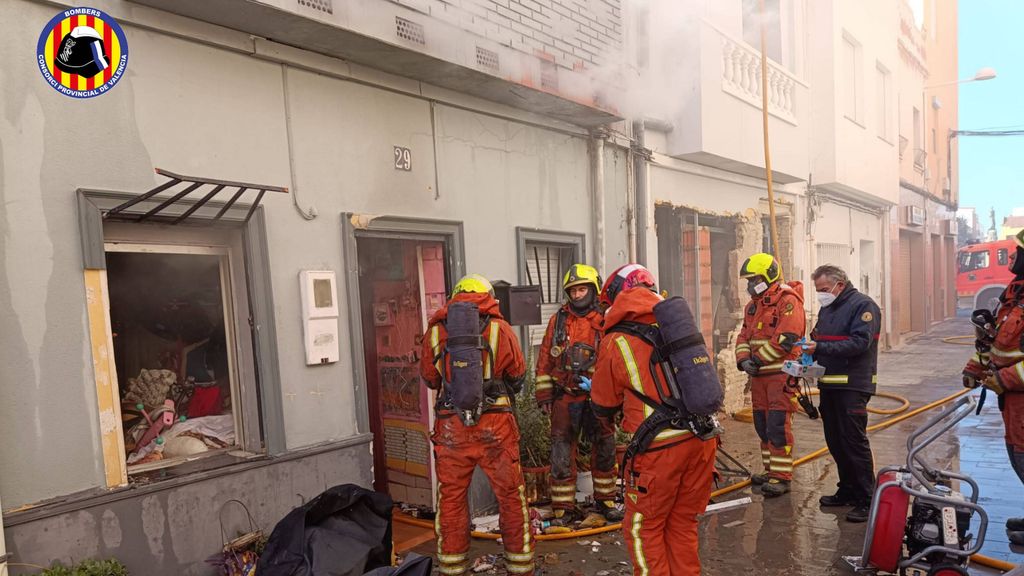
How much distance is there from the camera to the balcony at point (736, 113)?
8367mm

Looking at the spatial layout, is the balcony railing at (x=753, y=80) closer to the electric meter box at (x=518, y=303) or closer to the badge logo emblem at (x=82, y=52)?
the electric meter box at (x=518, y=303)

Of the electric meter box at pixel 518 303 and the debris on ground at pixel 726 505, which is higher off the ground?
the electric meter box at pixel 518 303

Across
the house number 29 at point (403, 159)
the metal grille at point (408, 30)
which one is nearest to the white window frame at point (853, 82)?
the house number 29 at point (403, 159)

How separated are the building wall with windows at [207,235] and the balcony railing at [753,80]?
15.6 ft

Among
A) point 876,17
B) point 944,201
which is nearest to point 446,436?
point 876,17

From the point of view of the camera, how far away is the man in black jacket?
5.07 meters

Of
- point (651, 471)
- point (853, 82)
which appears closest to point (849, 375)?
point (651, 471)

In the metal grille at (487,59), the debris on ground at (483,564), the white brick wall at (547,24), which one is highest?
the white brick wall at (547,24)

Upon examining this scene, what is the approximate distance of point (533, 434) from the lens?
5.78 meters

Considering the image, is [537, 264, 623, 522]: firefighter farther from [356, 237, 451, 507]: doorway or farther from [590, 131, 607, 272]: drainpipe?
[590, 131, 607, 272]: drainpipe

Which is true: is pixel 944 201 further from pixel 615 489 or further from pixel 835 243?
pixel 615 489

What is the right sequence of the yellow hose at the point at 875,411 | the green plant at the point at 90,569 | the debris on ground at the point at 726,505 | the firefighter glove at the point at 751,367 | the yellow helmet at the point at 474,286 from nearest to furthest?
the green plant at the point at 90,569, the yellow helmet at the point at 474,286, the debris on ground at the point at 726,505, the firefighter glove at the point at 751,367, the yellow hose at the point at 875,411

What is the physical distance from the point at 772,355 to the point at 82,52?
5442 millimetres

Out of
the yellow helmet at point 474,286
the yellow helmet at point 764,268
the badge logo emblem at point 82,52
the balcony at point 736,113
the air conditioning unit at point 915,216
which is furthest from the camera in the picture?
the air conditioning unit at point 915,216
